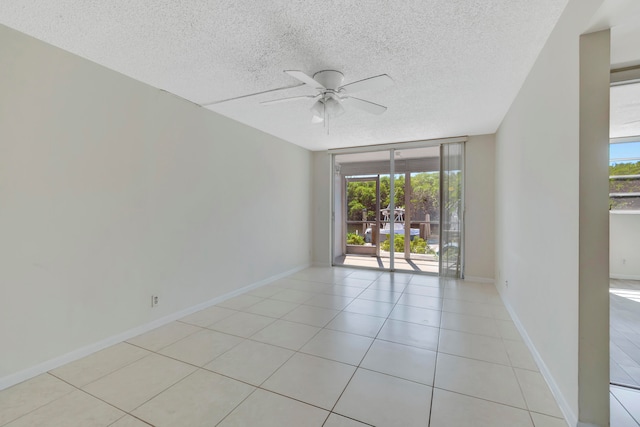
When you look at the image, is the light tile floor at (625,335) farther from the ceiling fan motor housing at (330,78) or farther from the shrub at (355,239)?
the shrub at (355,239)

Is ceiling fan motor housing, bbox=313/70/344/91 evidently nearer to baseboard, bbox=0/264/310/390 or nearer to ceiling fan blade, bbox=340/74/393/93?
ceiling fan blade, bbox=340/74/393/93

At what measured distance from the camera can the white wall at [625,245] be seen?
4081 mm

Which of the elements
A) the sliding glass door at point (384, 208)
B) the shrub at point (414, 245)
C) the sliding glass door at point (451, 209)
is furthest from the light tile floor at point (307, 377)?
the shrub at point (414, 245)

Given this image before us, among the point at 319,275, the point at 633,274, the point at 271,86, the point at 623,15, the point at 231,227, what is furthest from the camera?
the point at 319,275

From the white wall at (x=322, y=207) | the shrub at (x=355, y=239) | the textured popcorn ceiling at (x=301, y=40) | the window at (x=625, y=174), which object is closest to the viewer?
the textured popcorn ceiling at (x=301, y=40)

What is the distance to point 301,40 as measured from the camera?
1.95 meters

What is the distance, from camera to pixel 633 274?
13.4 feet

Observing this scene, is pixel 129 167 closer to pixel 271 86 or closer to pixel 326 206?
pixel 271 86

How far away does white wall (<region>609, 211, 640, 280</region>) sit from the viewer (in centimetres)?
408

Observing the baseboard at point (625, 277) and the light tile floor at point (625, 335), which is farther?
the baseboard at point (625, 277)

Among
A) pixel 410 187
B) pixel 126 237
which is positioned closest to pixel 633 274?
pixel 410 187

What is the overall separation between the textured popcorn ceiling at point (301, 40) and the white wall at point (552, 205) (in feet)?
0.82

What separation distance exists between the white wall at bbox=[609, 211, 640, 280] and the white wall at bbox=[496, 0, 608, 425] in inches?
112

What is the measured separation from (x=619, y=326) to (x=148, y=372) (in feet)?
14.0
